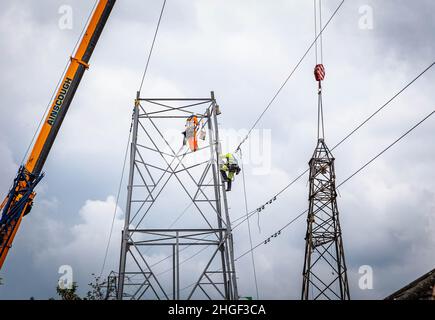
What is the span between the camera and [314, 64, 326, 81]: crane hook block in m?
16.2

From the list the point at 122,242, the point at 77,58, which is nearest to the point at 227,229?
the point at 122,242

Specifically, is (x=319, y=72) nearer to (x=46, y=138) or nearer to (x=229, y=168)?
(x=229, y=168)

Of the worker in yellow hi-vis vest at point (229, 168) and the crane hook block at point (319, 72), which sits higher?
the crane hook block at point (319, 72)

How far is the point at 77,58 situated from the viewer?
640 inches

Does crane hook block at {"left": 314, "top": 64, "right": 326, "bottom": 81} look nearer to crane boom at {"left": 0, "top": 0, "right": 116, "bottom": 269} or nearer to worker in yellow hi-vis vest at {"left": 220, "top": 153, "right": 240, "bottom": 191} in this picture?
worker in yellow hi-vis vest at {"left": 220, "top": 153, "right": 240, "bottom": 191}

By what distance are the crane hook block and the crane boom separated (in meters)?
8.41

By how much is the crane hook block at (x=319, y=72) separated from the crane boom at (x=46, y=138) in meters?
8.41

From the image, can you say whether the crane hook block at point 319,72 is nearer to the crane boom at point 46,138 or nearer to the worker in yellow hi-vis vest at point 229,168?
the worker in yellow hi-vis vest at point 229,168

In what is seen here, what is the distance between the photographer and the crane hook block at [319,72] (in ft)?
53.2

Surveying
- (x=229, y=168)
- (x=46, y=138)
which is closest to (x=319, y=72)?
(x=229, y=168)

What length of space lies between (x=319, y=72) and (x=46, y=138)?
10.5 m

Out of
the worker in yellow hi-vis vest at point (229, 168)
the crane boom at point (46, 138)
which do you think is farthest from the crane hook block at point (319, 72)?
the crane boom at point (46, 138)
